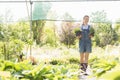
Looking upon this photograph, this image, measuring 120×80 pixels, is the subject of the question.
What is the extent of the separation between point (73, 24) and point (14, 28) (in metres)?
2.82

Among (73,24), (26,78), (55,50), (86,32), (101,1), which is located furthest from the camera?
(73,24)

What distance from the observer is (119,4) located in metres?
11.8

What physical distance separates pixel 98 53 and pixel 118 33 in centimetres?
147

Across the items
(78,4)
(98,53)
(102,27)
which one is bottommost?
(98,53)

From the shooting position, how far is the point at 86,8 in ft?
39.4

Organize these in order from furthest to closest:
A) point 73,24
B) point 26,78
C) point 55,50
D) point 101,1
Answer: point 73,24 → point 55,50 → point 101,1 → point 26,78

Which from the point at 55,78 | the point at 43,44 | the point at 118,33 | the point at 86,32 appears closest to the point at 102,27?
the point at 118,33

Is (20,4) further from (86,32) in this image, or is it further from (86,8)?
(86,32)

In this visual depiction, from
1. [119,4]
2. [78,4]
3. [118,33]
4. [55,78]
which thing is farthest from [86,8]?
[55,78]

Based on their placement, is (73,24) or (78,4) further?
(73,24)

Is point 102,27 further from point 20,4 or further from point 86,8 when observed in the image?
point 20,4

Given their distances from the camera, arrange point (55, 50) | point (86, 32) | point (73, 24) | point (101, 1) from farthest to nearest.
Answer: point (73, 24)
point (55, 50)
point (101, 1)
point (86, 32)

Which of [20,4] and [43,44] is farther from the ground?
[20,4]

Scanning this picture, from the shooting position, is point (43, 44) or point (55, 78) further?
point (43, 44)
